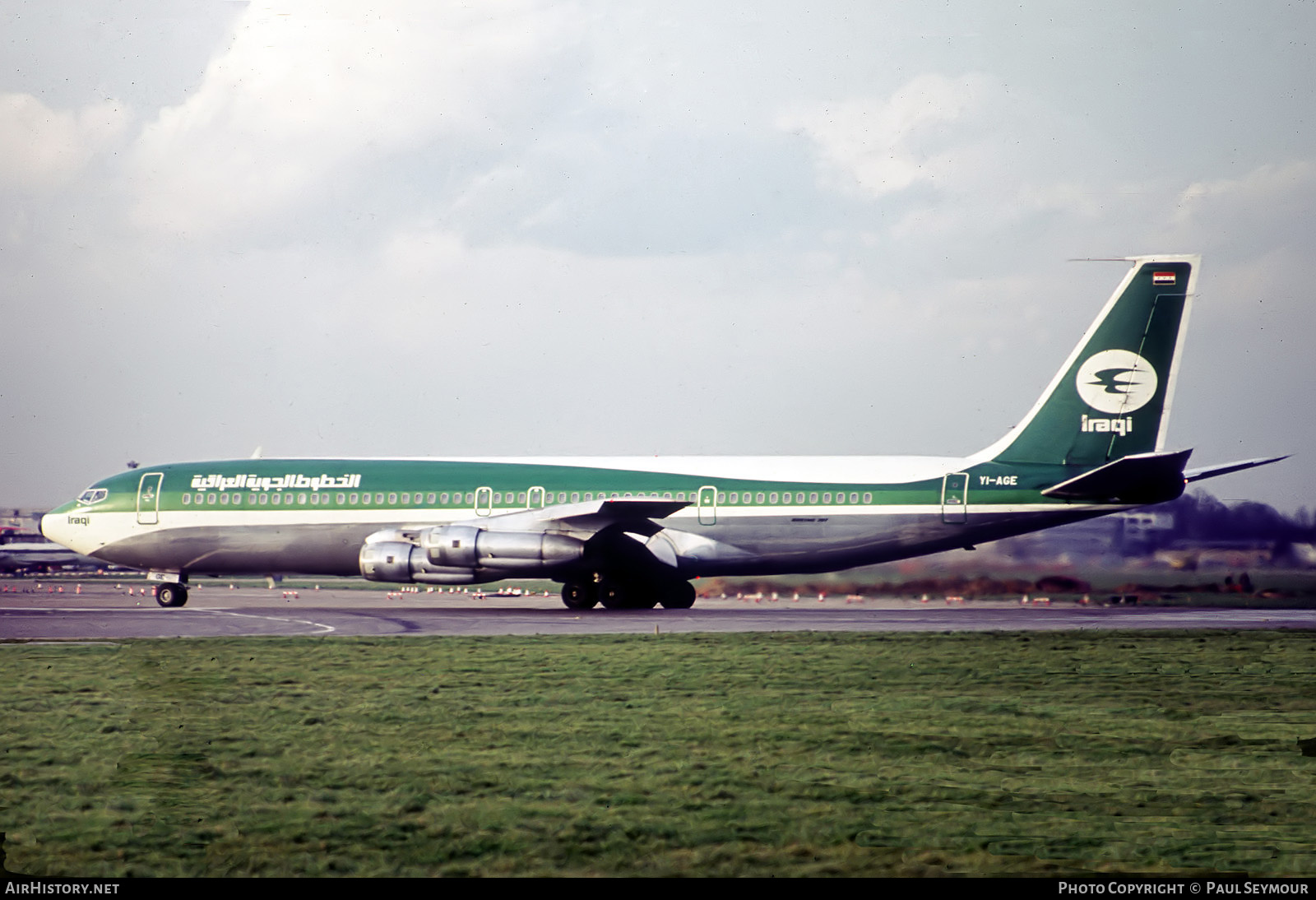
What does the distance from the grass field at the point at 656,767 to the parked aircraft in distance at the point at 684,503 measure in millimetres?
12527

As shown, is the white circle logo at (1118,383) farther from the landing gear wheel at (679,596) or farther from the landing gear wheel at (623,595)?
the landing gear wheel at (623,595)

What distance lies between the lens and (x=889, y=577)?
1286 inches

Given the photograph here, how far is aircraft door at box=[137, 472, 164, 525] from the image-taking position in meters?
32.8

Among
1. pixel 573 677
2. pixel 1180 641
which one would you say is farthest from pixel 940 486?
pixel 573 677

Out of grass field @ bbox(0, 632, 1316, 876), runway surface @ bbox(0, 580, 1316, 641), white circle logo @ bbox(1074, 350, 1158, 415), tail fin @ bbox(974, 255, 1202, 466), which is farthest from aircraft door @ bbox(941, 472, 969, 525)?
grass field @ bbox(0, 632, 1316, 876)

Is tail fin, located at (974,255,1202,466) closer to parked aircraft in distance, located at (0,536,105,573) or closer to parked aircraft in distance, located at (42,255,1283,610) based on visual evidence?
parked aircraft in distance, located at (42,255,1283,610)

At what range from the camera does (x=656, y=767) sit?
8.91 meters

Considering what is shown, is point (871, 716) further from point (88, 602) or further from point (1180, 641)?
point (88, 602)

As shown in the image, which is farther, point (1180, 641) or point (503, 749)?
point (1180, 641)

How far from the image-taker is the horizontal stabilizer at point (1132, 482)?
26.3 meters

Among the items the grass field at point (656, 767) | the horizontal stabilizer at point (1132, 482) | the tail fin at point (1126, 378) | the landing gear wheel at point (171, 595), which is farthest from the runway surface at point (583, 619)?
the grass field at point (656, 767)

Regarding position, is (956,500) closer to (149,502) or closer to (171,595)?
(171,595)

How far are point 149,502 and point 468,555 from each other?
1004 cm

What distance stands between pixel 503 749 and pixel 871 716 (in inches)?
146
